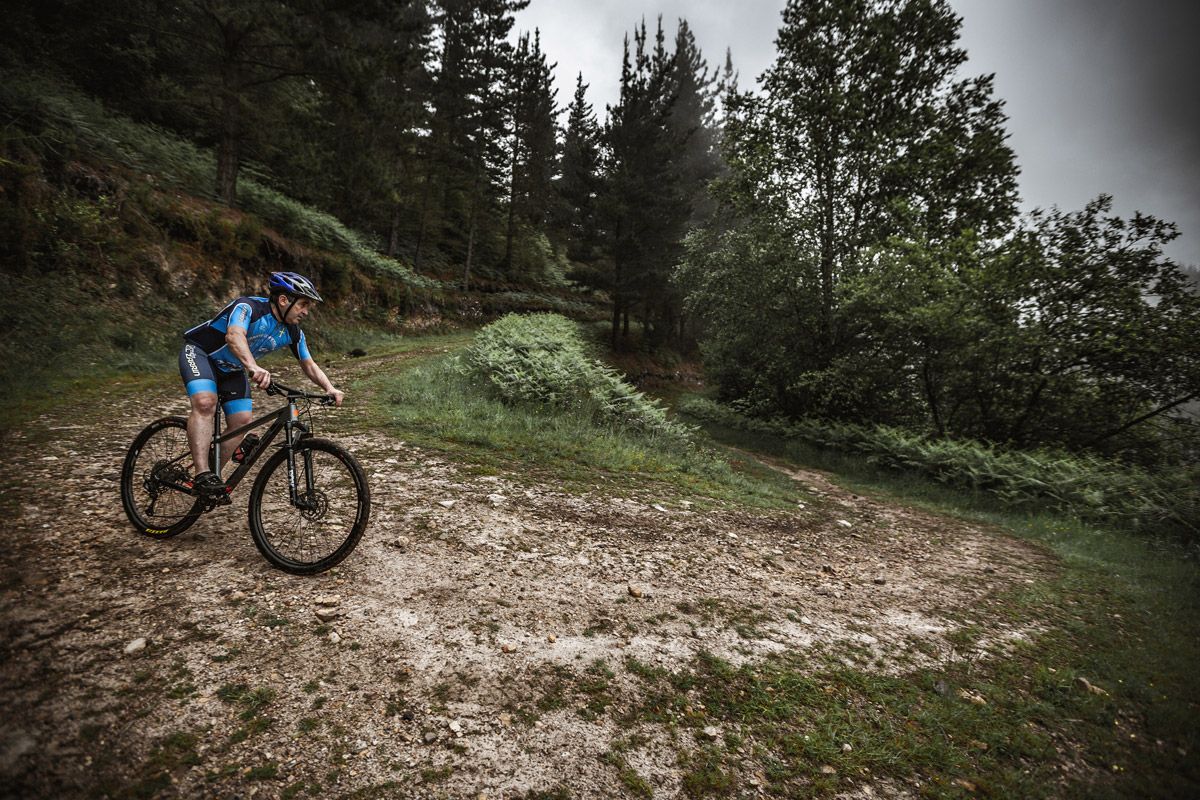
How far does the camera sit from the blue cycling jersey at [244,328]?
3.79 m

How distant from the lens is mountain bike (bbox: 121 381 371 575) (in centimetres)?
359

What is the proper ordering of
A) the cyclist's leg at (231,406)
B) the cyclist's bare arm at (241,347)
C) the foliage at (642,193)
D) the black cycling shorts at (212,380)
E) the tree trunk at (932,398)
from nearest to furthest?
1. the cyclist's bare arm at (241,347)
2. the black cycling shorts at (212,380)
3. the cyclist's leg at (231,406)
4. the tree trunk at (932,398)
5. the foliage at (642,193)

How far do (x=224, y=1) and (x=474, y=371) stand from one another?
12915 millimetres

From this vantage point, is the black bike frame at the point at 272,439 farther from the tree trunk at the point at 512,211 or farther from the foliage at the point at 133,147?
the tree trunk at the point at 512,211

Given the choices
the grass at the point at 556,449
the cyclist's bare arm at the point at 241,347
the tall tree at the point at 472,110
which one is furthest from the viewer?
the tall tree at the point at 472,110

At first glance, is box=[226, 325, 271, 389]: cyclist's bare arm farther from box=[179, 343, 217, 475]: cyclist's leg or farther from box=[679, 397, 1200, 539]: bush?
box=[679, 397, 1200, 539]: bush

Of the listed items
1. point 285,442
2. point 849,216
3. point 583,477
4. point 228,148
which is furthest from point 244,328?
point 849,216

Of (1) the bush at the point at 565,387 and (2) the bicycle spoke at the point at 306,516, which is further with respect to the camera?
(1) the bush at the point at 565,387

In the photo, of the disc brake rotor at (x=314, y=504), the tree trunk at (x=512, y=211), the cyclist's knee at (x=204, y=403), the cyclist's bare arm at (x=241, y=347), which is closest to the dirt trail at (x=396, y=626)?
the disc brake rotor at (x=314, y=504)

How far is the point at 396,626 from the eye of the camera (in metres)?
3.16

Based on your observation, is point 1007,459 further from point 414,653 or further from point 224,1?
point 224,1

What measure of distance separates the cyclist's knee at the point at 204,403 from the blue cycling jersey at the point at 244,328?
11.9 inches

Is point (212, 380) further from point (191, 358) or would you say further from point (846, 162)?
point (846, 162)

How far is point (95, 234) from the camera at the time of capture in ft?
31.7
